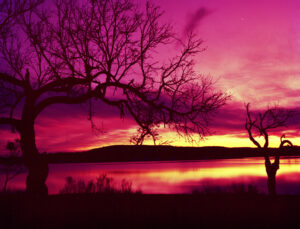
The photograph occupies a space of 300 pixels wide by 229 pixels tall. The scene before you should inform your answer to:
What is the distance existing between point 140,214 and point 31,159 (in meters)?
4.96

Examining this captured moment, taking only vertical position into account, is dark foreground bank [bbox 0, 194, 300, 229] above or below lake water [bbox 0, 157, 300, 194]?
above

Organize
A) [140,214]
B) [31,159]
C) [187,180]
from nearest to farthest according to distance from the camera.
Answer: [140,214] → [31,159] → [187,180]

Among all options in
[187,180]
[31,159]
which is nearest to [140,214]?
[31,159]

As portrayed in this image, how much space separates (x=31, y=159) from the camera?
11023 millimetres

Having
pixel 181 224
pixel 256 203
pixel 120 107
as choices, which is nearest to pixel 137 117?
pixel 120 107

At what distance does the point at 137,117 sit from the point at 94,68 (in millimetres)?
2454

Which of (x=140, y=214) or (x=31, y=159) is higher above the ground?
(x=31, y=159)

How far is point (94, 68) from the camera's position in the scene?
11.1 meters

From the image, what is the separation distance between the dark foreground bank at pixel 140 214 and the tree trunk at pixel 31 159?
0.52 metres

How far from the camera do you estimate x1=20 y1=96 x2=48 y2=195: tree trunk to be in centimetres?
1097

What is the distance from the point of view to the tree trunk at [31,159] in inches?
432

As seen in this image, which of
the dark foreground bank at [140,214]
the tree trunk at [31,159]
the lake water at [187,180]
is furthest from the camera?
the lake water at [187,180]

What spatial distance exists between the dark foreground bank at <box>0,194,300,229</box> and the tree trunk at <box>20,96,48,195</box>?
1.70 ft

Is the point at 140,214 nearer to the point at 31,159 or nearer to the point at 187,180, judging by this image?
the point at 31,159
